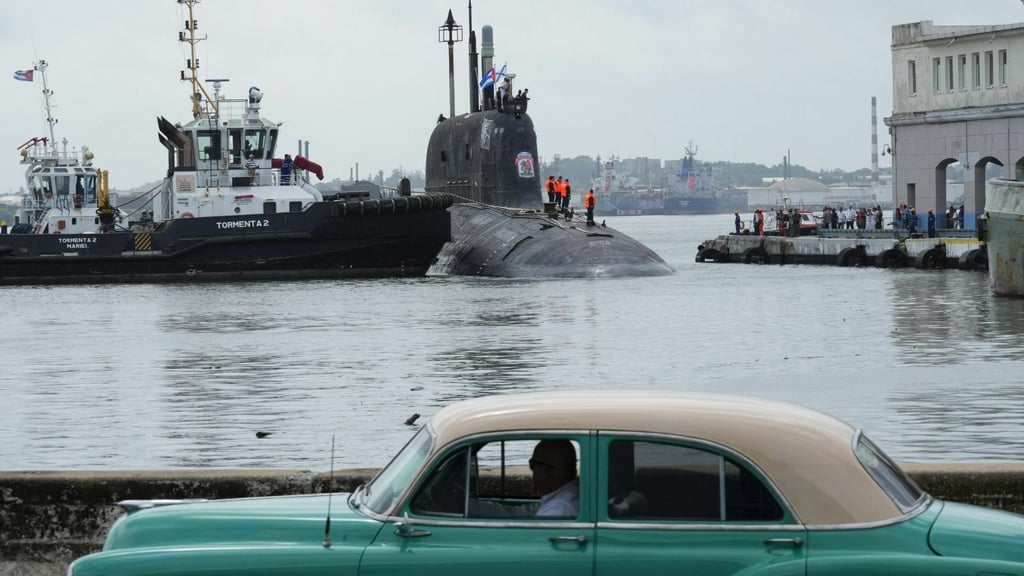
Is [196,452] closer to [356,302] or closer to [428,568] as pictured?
[428,568]

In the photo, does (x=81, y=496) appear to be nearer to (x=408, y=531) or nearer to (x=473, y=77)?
(x=408, y=531)

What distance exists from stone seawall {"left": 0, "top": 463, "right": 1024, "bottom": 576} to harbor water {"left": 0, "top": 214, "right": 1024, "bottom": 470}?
3.24m

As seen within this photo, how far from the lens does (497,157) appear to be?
4759 centimetres

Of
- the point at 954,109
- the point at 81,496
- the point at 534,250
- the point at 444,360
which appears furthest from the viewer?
the point at 954,109

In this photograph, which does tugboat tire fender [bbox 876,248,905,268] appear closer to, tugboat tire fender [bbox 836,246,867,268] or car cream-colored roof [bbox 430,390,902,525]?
tugboat tire fender [bbox 836,246,867,268]

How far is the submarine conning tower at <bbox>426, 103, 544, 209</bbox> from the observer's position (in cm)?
4738

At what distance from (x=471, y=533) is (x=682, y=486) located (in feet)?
2.61

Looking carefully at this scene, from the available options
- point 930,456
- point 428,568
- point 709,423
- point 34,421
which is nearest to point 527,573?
point 428,568

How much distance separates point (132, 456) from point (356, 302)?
23.9m

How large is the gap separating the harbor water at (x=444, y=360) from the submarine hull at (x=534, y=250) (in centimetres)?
189

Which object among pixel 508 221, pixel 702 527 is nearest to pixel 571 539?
pixel 702 527

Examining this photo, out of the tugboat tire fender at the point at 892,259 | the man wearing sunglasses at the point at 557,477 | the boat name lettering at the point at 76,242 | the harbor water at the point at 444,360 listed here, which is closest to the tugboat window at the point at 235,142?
the boat name lettering at the point at 76,242

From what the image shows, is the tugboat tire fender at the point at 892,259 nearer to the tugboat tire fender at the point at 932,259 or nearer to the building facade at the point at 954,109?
the tugboat tire fender at the point at 932,259

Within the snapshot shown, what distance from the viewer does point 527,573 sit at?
5508 mm
